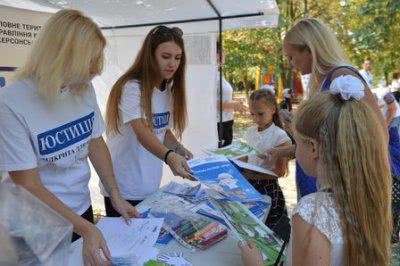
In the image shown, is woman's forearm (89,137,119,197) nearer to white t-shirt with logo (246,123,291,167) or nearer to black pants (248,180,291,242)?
black pants (248,180,291,242)

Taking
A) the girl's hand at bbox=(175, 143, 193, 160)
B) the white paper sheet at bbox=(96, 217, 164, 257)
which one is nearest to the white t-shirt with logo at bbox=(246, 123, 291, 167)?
the girl's hand at bbox=(175, 143, 193, 160)

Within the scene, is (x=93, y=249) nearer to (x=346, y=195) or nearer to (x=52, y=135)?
(x=52, y=135)

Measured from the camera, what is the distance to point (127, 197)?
1.99 metres

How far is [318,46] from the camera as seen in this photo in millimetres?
1859

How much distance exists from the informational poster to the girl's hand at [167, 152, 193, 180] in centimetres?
157

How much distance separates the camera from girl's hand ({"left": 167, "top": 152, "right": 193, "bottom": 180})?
160 centimetres

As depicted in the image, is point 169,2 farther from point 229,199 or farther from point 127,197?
point 229,199

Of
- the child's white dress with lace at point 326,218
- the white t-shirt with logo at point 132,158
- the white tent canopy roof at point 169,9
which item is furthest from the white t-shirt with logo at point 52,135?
the white tent canopy roof at point 169,9

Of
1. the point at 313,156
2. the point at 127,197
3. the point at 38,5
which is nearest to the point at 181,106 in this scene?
the point at 127,197

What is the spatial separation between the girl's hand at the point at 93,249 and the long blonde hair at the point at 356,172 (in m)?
0.67

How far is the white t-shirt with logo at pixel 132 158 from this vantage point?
1958 mm

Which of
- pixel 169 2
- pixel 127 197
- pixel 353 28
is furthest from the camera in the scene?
pixel 353 28

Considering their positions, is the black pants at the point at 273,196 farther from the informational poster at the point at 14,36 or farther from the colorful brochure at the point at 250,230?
the informational poster at the point at 14,36

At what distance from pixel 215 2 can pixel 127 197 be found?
1.85 meters
